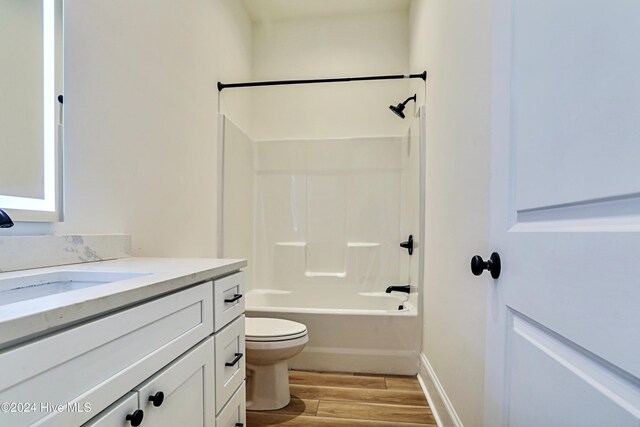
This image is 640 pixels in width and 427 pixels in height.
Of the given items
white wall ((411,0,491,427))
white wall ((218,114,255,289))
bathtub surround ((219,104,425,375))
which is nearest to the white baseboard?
white wall ((411,0,491,427))

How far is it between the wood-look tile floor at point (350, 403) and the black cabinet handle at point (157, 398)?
1.06 metres

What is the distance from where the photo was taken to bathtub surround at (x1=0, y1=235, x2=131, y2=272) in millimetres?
872

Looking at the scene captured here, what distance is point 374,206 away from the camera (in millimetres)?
2826

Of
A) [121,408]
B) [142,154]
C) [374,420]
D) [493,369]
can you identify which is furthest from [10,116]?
[374,420]

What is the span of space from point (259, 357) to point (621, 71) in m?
1.70

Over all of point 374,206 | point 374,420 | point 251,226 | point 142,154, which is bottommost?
point 374,420

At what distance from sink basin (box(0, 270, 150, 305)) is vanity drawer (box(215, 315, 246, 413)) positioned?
0.36 m

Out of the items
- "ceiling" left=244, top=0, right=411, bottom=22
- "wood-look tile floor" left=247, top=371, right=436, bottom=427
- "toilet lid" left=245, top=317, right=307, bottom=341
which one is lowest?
"wood-look tile floor" left=247, top=371, right=436, bottom=427

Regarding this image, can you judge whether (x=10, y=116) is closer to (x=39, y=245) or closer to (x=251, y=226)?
(x=39, y=245)

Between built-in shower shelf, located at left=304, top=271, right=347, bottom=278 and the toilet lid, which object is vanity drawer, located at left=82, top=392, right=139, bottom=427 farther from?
built-in shower shelf, located at left=304, top=271, right=347, bottom=278

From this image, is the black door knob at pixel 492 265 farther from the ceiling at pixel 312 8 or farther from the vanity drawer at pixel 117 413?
the ceiling at pixel 312 8

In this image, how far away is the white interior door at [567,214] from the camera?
388mm

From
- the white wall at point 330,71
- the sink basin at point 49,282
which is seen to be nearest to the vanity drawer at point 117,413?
the sink basin at point 49,282

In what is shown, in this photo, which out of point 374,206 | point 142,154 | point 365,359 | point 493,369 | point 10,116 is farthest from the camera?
point 374,206
